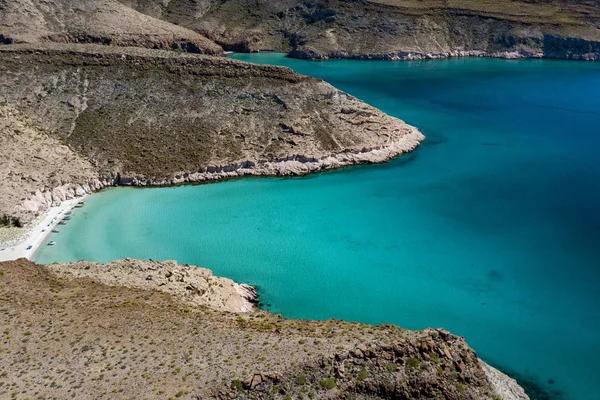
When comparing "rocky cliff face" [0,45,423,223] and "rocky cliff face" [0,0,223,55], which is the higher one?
"rocky cliff face" [0,0,223,55]

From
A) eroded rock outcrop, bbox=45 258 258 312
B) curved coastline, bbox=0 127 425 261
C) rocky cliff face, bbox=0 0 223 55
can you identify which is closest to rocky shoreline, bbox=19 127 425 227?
curved coastline, bbox=0 127 425 261

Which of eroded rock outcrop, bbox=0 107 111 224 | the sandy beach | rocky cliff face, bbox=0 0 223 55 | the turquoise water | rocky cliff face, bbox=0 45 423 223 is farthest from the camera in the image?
rocky cliff face, bbox=0 0 223 55

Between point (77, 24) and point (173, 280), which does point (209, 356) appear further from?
point (77, 24)

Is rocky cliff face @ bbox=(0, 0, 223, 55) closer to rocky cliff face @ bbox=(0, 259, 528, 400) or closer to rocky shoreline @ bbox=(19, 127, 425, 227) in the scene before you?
rocky shoreline @ bbox=(19, 127, 425, 227)

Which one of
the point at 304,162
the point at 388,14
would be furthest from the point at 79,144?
the point at 388,14

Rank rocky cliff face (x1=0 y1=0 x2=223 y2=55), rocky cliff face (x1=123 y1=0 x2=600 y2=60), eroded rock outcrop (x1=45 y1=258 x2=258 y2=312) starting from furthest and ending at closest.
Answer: rocky cliff face (x1=123 y1=0 x2=600 y2=60) → rocky cliff face (x1=0 y1=0 x2=223 y2=55) → eroded rock outcrop (x1=45 y1=258 x2=258 y2=312)

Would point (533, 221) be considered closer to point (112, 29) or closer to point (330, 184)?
point (330, 184)

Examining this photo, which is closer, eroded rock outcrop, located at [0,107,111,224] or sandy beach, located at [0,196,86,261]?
sandy beach, located at [0,196,86,261]
